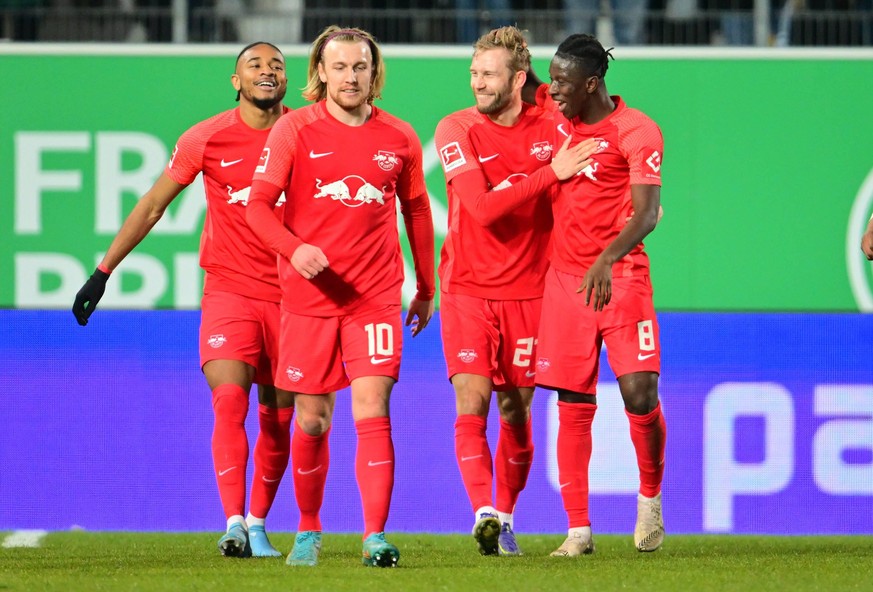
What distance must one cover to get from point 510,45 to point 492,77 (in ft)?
0.52

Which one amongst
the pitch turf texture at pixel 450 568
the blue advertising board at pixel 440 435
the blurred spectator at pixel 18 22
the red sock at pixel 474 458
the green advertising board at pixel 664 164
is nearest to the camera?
the pitch turf texture at pixel 450 568

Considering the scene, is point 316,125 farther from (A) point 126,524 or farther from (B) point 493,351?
(A) point 126,524

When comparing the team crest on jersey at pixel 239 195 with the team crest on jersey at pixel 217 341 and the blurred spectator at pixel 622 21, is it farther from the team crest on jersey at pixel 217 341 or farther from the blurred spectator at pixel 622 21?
the blurred spectator at pixel 622 21

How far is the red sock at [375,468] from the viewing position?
19.1 feet

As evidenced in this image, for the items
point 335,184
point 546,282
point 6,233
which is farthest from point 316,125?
point 6,233

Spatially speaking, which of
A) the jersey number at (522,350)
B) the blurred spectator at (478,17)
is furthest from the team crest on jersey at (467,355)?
the blurred spectator at (478,17)

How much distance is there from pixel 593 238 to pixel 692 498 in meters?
2.43

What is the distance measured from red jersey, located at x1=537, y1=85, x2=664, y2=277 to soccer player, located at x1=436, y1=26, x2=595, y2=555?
15 cm

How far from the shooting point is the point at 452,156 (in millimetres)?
6633

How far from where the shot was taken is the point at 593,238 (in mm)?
6590

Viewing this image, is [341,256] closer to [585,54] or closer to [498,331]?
[498,331]

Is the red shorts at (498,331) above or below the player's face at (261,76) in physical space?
below

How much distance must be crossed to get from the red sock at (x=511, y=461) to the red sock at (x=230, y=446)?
1.15 meters

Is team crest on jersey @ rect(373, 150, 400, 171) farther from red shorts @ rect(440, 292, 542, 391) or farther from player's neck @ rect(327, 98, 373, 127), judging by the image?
red shorts @ rect(440, 292, 542, 391)
